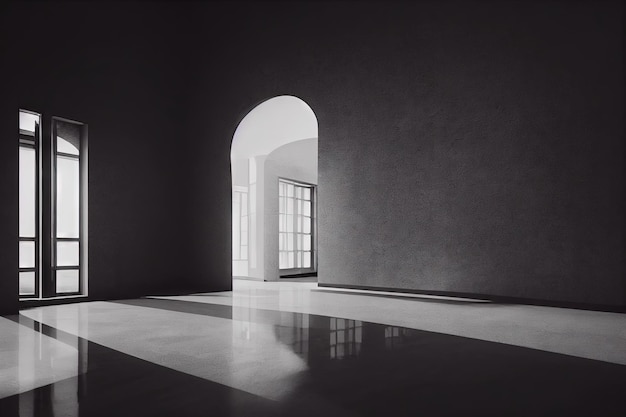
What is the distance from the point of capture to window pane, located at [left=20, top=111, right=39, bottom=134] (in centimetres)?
656

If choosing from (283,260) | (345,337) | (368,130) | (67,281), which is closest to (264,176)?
(283,260)

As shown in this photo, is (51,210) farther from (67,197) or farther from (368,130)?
(368,130)

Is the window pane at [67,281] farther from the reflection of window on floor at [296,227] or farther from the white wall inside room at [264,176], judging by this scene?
the reflection of window on floor at [296,227]

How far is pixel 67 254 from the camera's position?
22.9 feet

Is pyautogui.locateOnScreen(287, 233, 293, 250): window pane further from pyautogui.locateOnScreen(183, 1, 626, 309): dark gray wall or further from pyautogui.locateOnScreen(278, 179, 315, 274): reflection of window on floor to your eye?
pyautogui.locateOnScreen(183, 1, 626, 309): dark gray wall

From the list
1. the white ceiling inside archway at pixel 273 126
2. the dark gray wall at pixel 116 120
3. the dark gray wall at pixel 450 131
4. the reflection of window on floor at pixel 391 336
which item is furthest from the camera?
the white ceiling inside archway at pixel 273 126

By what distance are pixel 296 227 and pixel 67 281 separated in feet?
21.5

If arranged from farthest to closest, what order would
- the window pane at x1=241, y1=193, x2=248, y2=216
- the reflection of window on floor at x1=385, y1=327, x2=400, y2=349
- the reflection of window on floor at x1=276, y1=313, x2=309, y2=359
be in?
the window pane at x1=241, y1=193, x2=248, y2=216 → the reflection of window on floor at x1=385, y1=327, x2=400, y2=349 → the reflection of window on floor at x1=276, y1=313, x2=309, y2=359

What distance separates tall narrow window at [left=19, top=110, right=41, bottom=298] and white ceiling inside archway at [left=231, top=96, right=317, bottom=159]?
9.81 ft

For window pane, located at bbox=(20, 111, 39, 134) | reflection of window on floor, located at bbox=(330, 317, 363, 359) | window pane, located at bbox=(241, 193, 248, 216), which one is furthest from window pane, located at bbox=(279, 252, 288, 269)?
reflection of window on floor, located at bbox=(330, 317, 363, 359)

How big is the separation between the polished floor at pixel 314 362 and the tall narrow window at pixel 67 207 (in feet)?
3.46

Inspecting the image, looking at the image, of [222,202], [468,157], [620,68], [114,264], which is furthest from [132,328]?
[620,68]

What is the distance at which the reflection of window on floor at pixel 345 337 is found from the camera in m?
3.67

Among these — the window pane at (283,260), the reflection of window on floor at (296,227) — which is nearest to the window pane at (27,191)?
the reflection of window on floor at (296,227)
